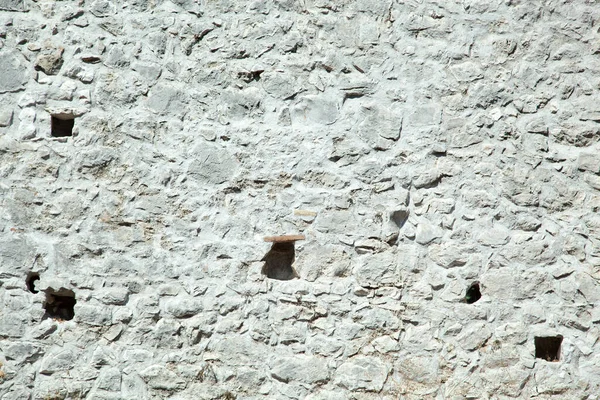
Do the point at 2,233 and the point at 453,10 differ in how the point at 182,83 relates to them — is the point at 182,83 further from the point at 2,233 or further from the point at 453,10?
the point at 453,10

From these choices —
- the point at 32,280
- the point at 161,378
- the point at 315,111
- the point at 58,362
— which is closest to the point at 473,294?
the point at 315,111

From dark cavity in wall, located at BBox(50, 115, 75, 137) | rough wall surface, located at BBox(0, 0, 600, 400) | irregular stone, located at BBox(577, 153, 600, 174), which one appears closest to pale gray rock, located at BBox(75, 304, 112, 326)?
rough wall surface, located at BBox(0, 0, 600, 400)

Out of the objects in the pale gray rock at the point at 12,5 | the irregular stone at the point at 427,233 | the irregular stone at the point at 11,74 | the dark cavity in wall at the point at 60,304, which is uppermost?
the pale gray rock at the point at 12,5

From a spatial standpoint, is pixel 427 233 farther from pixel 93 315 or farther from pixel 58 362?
pixel 58 362

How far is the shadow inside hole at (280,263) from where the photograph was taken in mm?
3791

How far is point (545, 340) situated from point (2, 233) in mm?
3379

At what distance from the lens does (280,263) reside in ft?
12.5

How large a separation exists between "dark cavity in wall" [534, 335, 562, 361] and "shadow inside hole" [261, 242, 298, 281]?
5.07 feet

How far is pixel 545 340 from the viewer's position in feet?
12.0

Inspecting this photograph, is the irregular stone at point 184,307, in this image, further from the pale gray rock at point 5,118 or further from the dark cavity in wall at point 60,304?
the pale gray rock at point 5,118

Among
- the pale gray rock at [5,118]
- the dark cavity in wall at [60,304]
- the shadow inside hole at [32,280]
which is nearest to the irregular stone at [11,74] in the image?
the pale gray rock at [5,118]

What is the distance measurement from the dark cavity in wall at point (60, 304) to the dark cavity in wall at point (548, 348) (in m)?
2.86

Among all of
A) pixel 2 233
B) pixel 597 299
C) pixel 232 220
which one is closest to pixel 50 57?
pixel 2 233

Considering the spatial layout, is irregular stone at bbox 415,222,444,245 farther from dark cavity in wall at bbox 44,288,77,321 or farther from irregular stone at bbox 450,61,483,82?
dark cavity in wall at bbox 44,288,77,321
